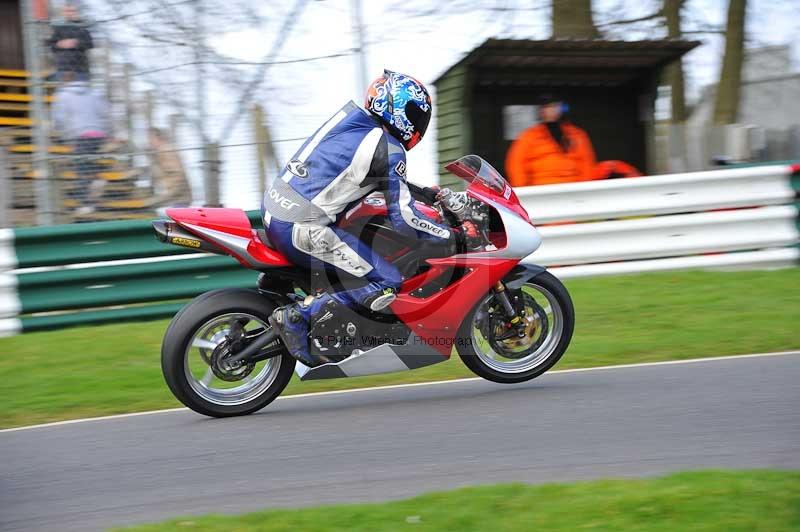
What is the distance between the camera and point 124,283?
9.03m

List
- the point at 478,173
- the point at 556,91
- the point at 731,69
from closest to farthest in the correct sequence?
1. the point at 478,173
2. the point at 556,91
3. the point at 731,69

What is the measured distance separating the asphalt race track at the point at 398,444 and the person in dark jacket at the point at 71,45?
4.14 metres

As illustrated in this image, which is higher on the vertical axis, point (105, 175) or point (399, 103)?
point (399, 103)

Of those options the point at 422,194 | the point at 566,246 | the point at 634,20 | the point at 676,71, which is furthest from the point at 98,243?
the point at 676,71

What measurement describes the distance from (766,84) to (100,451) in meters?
Result: 13.0

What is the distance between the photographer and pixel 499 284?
20.1ft

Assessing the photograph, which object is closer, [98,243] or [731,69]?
[98,243]

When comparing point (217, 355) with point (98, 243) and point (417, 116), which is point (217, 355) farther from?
point (98, 243)

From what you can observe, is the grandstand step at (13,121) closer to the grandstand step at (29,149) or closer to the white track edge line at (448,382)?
the grandstand step at (29,149)

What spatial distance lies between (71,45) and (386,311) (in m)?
4.73

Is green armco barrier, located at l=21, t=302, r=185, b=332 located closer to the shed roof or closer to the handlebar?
the handlebar

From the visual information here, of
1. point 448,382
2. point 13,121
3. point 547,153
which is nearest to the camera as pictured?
point 448,382

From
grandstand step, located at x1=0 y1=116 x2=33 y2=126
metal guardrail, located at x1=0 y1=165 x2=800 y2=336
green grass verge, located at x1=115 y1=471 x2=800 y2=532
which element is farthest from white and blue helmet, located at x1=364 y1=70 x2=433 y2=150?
grandstand step, located at x1=0 y1=116 x2=33 y2=126

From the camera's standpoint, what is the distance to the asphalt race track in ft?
14.9
